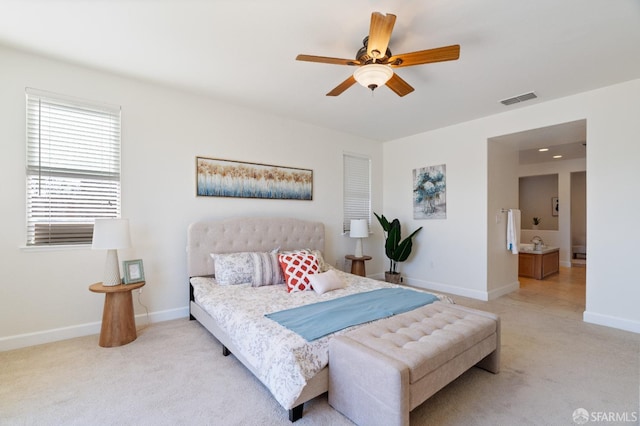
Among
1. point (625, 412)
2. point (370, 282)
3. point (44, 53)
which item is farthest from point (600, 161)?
point (44, 53)

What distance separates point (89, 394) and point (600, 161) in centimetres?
539

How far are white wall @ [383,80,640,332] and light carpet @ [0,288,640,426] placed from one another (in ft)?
2.27

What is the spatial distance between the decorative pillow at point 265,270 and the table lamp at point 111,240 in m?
1.28

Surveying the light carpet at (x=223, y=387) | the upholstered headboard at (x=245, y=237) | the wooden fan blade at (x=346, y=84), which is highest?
the wooden fan blade at (x=346, y=84)

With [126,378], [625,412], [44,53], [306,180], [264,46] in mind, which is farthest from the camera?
[306,180]

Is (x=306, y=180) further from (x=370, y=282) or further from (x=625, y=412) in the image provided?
(x=625, y=412)

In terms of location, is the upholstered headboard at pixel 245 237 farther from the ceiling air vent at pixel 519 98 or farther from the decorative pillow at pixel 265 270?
the ceiling air vent at pixel 519 98

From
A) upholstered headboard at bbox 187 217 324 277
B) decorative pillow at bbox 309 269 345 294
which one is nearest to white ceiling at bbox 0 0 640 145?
upholstered headboard at bbox 187 217 324 277

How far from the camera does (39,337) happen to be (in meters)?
2.78

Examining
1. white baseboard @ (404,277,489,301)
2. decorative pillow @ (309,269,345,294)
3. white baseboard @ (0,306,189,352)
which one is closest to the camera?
white baseboard @ (0,306,189,352)

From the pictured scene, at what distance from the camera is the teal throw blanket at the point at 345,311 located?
6.78 ft

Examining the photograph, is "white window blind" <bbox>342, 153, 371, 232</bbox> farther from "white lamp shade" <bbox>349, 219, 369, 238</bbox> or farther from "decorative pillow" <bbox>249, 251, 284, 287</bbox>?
"decorative pillow" <bbox>249, 251, 284, 287</bbox>

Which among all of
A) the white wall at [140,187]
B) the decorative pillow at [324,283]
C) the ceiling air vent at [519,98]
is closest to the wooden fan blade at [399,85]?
the ceiling air vent at [519,98]

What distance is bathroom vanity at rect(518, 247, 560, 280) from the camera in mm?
5859
